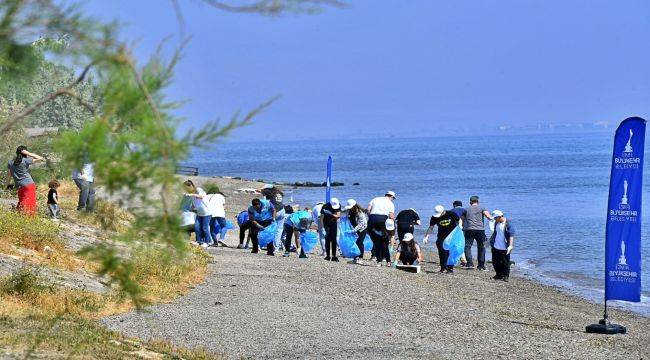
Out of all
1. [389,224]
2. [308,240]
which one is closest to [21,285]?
[389,224]

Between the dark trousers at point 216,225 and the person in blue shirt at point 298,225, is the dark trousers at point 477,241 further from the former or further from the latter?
the dark trousers at point 216,225

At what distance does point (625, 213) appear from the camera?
624 inches

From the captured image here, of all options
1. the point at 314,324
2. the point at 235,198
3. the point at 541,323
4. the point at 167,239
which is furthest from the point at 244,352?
the point at 235,198

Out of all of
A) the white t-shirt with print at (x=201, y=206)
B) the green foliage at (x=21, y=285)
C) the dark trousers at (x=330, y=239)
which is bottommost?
the dark trousers at (x=330, y=239)

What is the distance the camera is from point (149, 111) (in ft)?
20.9

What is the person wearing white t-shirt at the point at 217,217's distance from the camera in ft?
85.7

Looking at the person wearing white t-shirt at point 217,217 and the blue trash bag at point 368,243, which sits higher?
the person wearing white t-shirt at point 217,217

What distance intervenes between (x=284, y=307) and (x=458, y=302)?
15.1 ft

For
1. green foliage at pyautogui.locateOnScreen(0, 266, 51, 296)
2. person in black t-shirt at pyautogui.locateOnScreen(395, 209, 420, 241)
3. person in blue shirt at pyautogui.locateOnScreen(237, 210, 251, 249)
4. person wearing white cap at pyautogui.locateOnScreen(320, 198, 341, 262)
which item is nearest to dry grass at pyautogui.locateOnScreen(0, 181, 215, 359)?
green foliage at pyautogui.locateOnScreen(0, 266, 51, 296)

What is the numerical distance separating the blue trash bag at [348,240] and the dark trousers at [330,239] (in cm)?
44

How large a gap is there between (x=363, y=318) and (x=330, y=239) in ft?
29.7

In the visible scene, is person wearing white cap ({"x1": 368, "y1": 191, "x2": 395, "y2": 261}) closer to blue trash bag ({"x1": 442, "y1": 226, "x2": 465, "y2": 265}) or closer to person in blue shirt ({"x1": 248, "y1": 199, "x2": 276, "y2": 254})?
blue trash bag ({"x1": 442, "y1": 226, "x2": 465, "y2": 265})

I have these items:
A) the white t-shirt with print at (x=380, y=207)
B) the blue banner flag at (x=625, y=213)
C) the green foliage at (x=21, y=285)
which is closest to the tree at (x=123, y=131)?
the green foliage at (x=21, y=285)

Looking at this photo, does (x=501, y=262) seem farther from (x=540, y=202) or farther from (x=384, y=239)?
(x=540, y=202)
